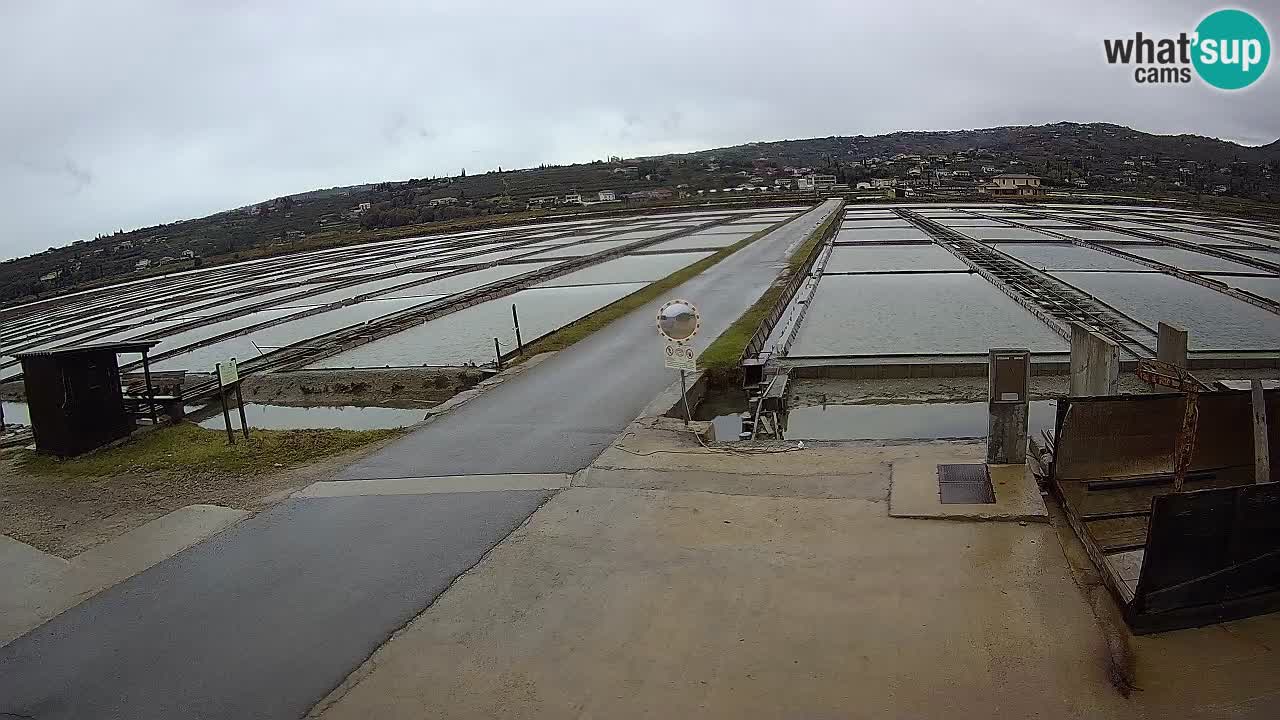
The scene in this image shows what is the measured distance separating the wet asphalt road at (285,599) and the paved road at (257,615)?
0.01 meters

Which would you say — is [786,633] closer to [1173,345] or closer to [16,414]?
[1173,345]

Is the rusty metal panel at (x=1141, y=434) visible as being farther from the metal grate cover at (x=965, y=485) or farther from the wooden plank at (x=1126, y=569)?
the wooden plank at (x=1126, y=569)

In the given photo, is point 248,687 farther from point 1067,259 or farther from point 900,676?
point 1067,259

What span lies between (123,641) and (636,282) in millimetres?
→ 18311

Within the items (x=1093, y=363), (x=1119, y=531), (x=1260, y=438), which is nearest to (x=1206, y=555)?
(x=1119, y=531)

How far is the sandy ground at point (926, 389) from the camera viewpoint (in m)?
10.5

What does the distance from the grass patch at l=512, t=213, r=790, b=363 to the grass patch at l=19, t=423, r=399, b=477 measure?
4.03 m

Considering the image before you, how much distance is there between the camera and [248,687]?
4.32 meters

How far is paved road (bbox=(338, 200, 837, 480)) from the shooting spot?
7891 millimetres

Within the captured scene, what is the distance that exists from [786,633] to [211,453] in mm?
7666

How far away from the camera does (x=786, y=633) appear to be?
4.43 m

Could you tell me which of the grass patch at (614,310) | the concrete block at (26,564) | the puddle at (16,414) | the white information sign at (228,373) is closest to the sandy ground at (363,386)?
the grass patch at (614,310)

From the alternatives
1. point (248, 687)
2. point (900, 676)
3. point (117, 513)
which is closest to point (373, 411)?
point (117, 513)

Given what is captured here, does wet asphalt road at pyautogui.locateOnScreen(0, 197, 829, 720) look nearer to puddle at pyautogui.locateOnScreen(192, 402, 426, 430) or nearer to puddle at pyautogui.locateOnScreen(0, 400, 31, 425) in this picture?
puddle at pyautogui.locateOnScreen(192, 402, 426, 430)
